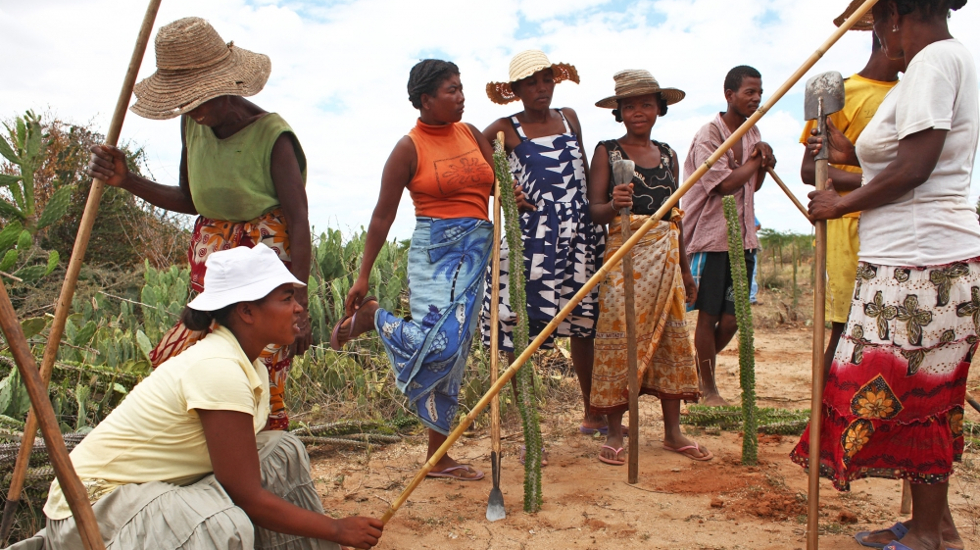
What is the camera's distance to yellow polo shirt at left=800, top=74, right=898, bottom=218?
9.40ft

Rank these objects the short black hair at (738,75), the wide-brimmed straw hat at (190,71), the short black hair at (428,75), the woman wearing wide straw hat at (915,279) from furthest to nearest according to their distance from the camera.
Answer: the short black hair at (738,75)
the short black hair at (428,75)
the wide-brimmed straw hat at (190,71)
the woman wearing wide straw hat at (915,279)

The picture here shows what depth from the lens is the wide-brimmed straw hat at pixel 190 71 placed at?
8.19 ft

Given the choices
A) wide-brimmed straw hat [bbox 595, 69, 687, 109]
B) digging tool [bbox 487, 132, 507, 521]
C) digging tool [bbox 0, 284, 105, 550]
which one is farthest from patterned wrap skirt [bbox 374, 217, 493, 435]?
digging tool [bbox 0, 284, 105, 550]

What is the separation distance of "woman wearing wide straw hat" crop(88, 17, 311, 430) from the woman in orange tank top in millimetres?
573

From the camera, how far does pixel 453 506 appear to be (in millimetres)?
3158

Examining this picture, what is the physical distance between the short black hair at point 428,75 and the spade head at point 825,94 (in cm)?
144

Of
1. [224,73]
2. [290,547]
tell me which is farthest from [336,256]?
[290,547]

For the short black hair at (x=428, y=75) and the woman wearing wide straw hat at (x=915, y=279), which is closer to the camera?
the woman wearing wide straw hat at (x=915, y=279)

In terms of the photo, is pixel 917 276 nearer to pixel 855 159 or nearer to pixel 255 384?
pixel 855 159

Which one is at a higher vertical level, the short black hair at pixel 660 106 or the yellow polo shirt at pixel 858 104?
the short black hair at pixel 660 106

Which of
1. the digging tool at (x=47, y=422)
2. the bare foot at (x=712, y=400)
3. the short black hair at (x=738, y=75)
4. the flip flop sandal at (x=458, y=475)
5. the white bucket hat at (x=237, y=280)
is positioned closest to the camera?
the digging tool at (x=47, y=422)

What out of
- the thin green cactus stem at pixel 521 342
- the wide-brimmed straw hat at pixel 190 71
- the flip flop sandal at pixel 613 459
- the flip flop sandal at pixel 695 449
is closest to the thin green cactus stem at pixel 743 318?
the flip flop sandal at pixel 695 449

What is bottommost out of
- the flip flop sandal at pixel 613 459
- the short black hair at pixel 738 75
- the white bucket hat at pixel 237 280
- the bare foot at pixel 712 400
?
the flip flop sandal at pixel 613 459

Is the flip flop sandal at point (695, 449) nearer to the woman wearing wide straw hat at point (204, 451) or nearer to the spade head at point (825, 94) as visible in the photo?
the spade head at point (825, 94)
